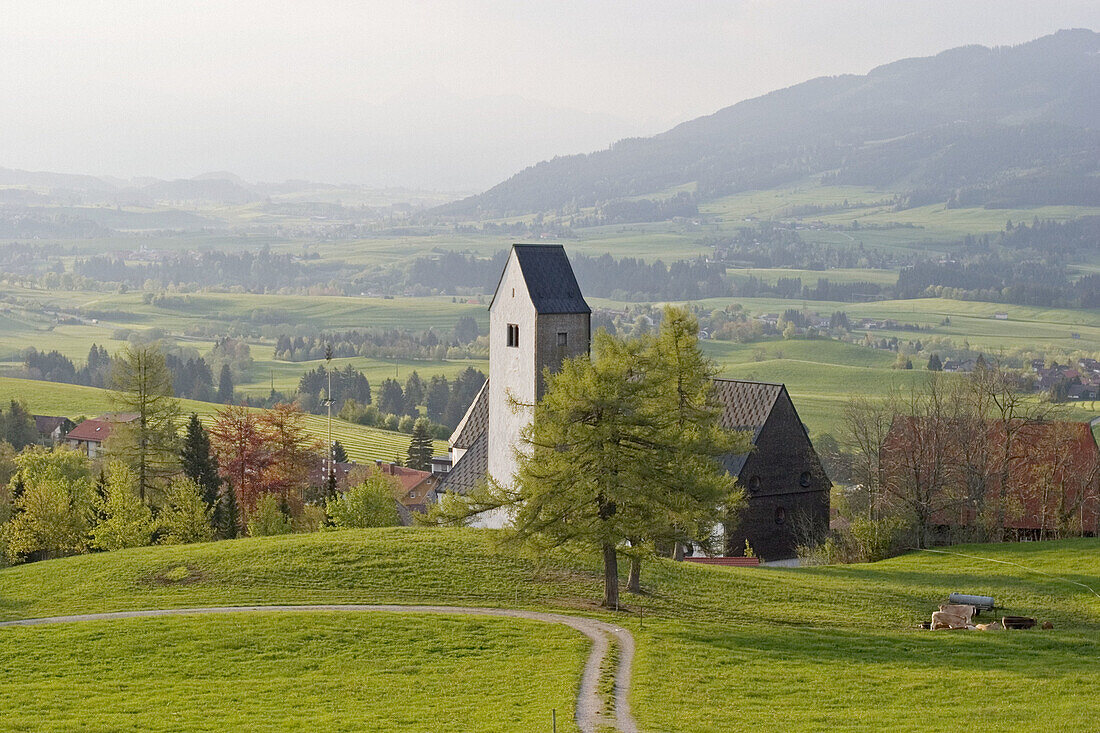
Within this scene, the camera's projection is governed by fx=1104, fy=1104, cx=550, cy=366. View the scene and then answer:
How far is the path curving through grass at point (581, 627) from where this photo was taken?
26.0 m

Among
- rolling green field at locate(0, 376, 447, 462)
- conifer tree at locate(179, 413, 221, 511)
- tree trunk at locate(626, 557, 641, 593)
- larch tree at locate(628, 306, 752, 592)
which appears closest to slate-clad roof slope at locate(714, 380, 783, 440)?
larch tree at locate(628, 306, 752, 592)

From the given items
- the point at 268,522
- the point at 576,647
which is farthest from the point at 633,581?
the point at 268,522

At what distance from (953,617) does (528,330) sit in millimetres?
25537

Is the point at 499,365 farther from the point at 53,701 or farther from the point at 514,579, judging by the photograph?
the point at 53,701

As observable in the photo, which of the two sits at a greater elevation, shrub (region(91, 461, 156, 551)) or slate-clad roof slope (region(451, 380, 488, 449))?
slate-clad roof slope (region(451, 380, 488, 449))

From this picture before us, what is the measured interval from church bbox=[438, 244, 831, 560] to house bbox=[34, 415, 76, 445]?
84870mm

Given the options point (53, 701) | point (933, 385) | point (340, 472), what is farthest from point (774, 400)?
point (340, 472)

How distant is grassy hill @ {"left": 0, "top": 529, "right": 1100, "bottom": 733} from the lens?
27312 millimetres

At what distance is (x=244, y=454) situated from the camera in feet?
251

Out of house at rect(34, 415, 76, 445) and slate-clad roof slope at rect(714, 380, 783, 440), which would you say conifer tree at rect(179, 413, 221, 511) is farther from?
house at rect(34, 415, 76, 445)

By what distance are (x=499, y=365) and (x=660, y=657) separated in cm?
2845

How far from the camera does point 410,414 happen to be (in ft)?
640

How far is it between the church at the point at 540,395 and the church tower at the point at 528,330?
0.17ft

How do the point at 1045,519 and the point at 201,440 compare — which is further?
the point at 201,440
